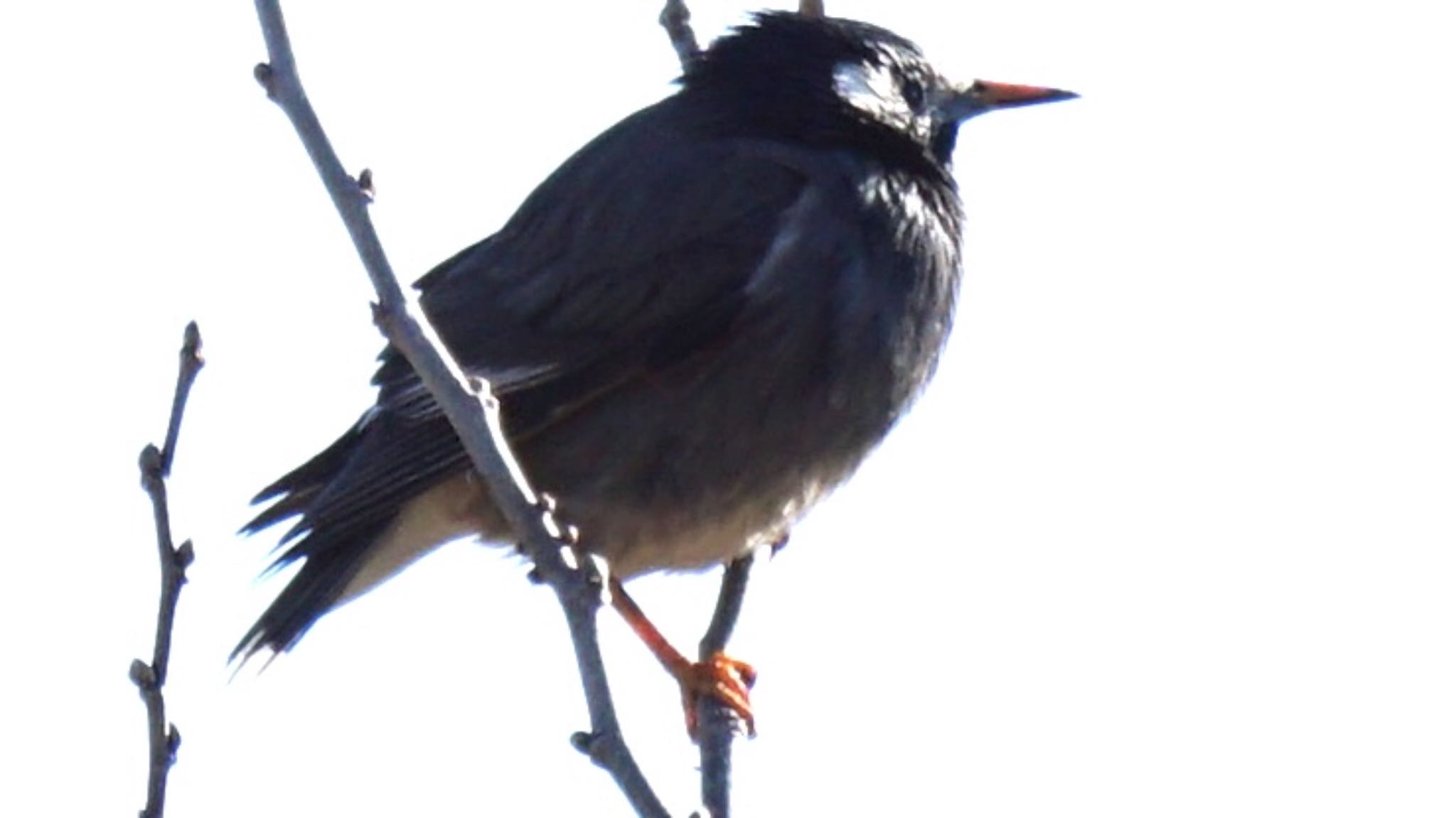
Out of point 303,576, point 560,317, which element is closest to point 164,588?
point 303,576

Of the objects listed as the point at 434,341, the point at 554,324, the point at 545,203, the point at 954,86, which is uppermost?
the point at 954,86

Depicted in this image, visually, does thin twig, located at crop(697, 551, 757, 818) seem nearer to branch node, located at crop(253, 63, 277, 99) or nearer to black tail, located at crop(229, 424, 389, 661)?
black tail, located at crop(229, 424, 389, 661)

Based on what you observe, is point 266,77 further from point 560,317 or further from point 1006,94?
point 1006,94

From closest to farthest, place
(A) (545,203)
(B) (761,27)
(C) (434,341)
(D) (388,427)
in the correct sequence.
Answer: (C) (434,341) < (D) (388,427) < (A) (545,203) < (B) (761,27)

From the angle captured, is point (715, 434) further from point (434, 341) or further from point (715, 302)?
point (434, 341)

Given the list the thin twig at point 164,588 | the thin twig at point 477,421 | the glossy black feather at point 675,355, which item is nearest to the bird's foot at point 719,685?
the glossy black feather at point 675,355

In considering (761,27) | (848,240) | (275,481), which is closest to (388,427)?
(275,481)

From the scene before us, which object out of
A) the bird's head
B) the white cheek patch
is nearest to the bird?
the bird's head
